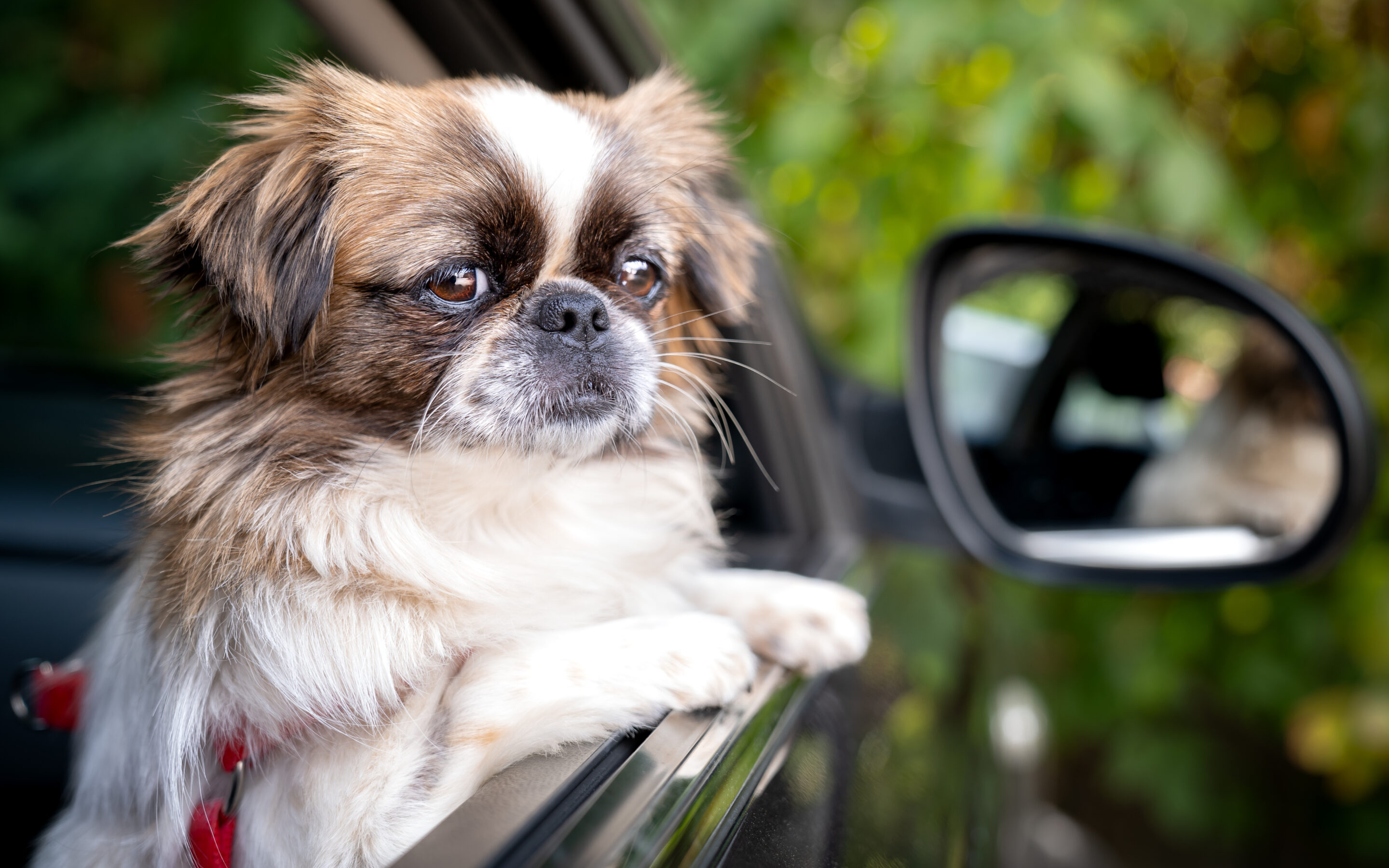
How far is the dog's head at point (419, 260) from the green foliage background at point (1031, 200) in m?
0.80

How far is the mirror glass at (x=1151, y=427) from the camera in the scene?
3.15m

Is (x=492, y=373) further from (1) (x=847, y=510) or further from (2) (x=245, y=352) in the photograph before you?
(1) (x=847, y=510)

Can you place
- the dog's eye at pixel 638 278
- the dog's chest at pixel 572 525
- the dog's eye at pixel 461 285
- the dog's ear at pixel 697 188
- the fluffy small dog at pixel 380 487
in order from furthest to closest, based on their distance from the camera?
the dog's ear at pixel 697 188
the dog's eye at pixel 638 278
the dog's chest at pixel 572 525
the dog's eye at pixel 461 285
the fluffy small dog at pixel 380 487

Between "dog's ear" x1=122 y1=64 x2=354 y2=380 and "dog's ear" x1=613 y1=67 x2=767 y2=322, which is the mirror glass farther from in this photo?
"dog's ear" x1=122 y1=64 x2=354 y2=380

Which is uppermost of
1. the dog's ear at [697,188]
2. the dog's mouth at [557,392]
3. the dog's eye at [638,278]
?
the dog's ear at [697,188]

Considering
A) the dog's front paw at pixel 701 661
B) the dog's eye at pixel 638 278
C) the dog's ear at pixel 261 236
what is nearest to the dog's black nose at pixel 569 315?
the dog's eye at pixel 638 278

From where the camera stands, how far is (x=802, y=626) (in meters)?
1.72

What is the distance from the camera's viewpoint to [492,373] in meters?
1.46

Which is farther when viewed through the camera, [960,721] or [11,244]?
[11,244]

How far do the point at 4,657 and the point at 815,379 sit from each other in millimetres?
2155

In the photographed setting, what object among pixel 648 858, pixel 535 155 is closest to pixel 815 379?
pixel 535 155

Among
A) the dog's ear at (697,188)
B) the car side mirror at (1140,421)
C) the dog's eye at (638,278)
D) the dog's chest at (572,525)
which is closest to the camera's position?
the dog's chest at (572,525)

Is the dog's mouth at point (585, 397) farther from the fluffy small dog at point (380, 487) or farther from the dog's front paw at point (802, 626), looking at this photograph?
the dog's front paw at point (802, 626)

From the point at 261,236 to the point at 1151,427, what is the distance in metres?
2.76
